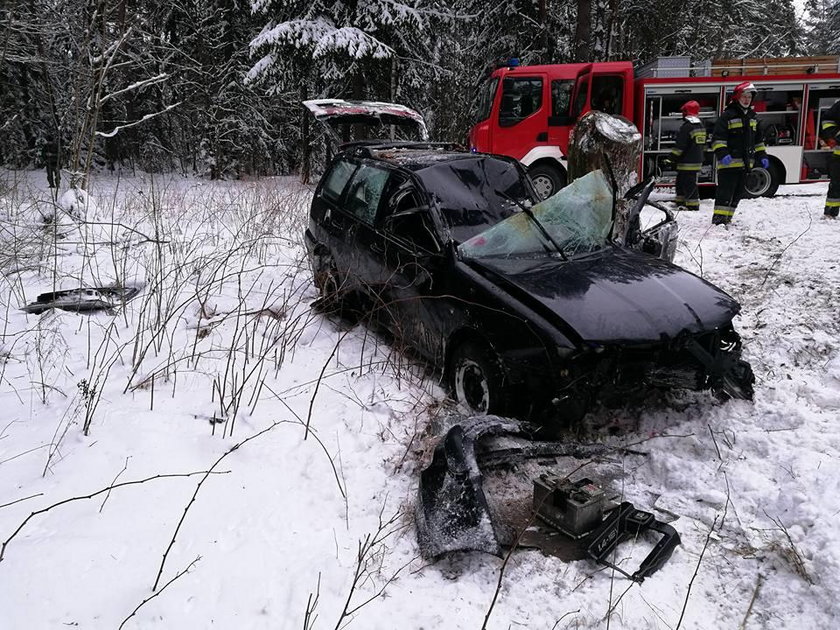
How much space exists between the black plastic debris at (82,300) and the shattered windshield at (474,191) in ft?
8.95

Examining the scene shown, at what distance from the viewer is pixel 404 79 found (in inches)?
678

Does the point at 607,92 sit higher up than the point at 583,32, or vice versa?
the point at 583,32

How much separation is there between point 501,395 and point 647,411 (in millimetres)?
1055

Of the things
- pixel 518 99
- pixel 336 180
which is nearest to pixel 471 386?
pixel 336 180

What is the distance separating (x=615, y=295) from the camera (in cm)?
353

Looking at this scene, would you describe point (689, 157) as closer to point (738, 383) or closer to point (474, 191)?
point (474, 191)

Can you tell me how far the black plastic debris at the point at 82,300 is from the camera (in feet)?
16.5

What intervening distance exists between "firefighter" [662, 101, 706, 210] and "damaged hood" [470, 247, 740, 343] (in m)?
6.51

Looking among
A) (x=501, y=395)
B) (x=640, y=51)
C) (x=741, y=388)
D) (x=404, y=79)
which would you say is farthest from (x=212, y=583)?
(x=640, y=51)

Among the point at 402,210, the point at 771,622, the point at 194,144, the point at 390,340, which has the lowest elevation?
the point at 771,622

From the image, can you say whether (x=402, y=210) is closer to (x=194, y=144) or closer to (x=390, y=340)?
(x=390, y=340)

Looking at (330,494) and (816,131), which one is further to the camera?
(816,131)

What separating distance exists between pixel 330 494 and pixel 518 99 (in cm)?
1060

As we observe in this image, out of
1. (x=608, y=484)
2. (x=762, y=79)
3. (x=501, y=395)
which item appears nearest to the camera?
(x=608, y=484)
